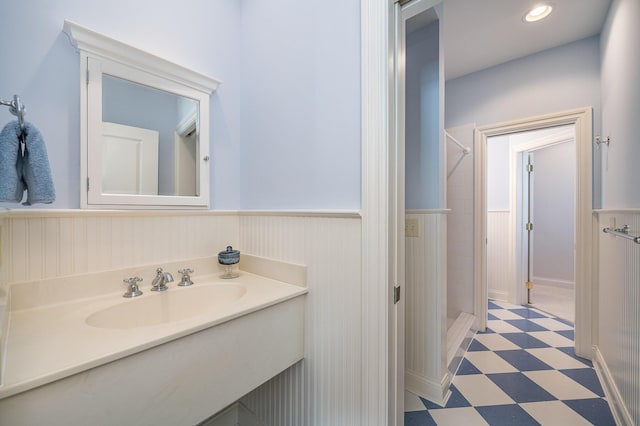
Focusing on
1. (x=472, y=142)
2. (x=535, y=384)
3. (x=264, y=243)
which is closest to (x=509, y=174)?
(x=472, y=142)

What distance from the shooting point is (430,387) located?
154cm

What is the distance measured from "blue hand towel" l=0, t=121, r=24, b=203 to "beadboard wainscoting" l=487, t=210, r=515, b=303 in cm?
410

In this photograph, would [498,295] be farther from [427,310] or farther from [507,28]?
[507,28]

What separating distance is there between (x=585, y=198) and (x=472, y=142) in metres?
0.96

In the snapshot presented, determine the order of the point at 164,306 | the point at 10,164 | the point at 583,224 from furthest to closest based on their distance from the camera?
1. the point at 583,224
2. the point at 164,306
3. the point at 10,164

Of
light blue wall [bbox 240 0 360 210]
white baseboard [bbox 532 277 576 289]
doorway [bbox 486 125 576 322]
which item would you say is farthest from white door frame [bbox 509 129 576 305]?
light blue wall [bbox 240 0 360 210]

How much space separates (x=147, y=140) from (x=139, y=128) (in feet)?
0.19

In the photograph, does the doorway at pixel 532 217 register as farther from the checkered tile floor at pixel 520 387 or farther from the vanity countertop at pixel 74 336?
the vanity countertop at pixel 74 336

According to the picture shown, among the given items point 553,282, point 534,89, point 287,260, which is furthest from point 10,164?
point 553,282

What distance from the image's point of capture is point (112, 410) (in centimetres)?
61

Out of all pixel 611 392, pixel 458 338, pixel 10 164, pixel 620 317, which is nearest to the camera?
pixel 10 164

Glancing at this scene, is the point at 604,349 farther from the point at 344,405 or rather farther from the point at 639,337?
the point at 344,405

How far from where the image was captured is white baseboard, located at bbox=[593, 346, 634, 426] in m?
1.30

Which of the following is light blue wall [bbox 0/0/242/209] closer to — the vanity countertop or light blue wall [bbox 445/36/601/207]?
the vanity countertop
